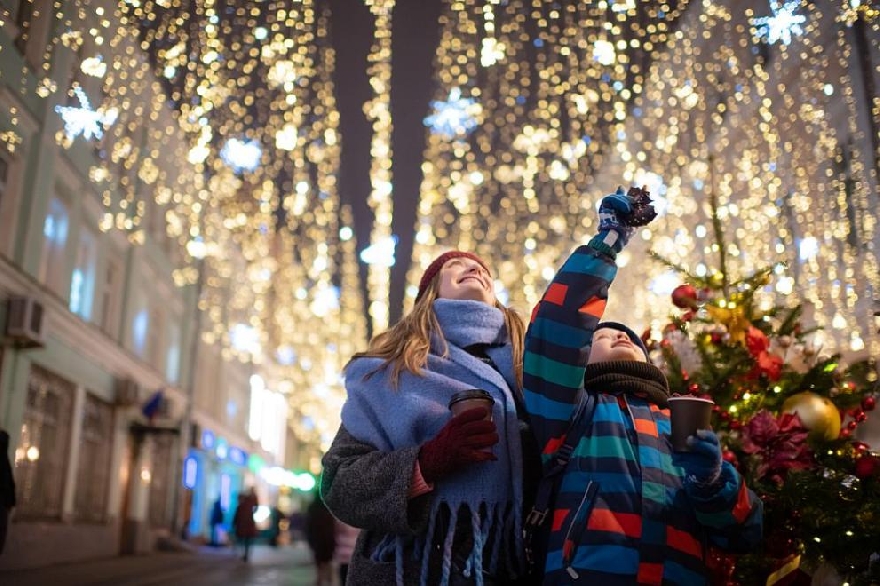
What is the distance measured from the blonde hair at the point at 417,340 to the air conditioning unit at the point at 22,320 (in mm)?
11155

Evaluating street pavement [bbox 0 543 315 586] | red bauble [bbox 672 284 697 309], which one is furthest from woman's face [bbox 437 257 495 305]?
street pavement [bbox 0 543 315 586]

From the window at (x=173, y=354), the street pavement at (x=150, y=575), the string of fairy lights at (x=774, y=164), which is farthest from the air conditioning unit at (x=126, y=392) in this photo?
the string of fairy lights at (x=774, y=164)

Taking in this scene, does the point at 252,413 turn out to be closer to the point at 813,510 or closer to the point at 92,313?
the point at 92,313

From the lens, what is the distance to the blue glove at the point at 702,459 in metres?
2.49

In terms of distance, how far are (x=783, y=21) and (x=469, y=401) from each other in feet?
20.5

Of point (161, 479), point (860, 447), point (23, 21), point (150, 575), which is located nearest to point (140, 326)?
point (161, 479)

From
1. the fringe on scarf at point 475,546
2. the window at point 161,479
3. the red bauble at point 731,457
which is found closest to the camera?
the fringe on scarf at point 475,546

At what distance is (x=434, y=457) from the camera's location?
2.62 meters

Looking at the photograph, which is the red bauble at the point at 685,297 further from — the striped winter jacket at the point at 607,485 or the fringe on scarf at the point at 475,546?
the fringe on scarf at the point at 475,546

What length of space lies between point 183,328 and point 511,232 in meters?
10.4

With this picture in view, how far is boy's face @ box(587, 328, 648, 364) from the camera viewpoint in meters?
3.13

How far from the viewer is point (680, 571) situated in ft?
8.52

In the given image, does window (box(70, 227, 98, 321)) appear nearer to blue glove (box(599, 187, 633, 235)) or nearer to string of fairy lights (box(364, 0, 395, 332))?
string of fairy lights (box(364, 0, 395, 332))

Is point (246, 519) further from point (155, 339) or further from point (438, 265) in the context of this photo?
point (438, 265)
